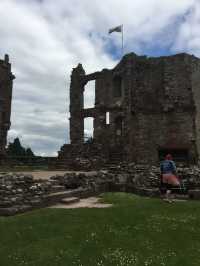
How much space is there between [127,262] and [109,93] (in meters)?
34.7

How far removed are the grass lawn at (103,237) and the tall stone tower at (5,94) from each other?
32.8m

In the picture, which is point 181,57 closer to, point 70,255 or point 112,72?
point 112,72

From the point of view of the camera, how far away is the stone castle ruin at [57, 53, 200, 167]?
37.6 metres

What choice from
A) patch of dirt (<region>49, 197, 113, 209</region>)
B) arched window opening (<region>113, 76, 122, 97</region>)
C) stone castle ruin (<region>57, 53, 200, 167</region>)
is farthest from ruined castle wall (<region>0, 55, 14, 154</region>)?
patch of dirt (<region>49, 197, 113, 209</region>)

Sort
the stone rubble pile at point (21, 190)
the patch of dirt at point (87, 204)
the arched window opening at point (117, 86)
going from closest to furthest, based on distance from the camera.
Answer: the stone rubble pile at point (21, 190) < the patch of dirt at point (87, 204) < the arched window opening at point (117, 86)

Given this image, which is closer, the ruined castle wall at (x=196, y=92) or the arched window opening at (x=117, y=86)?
the ruined castle wall at (x=196, y=92)

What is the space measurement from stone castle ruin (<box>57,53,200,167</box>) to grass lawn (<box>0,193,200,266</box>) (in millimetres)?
24307

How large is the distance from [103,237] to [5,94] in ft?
125

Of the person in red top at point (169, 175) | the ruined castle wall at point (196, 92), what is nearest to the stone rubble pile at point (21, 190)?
the person in red top at point (169, 175)

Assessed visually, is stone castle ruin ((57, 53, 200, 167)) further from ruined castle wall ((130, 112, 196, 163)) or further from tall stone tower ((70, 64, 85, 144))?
tall stone tower ((70, 64, 85, 144))

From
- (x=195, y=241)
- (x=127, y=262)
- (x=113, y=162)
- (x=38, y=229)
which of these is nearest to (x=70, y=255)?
(x=127, y=262)

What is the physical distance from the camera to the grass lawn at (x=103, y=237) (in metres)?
7.91

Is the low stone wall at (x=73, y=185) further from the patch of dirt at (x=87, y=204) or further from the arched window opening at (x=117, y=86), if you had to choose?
the arched window opening at (x=117, y=86)

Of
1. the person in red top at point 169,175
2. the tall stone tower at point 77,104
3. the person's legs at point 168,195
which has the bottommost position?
the person's legs at point 168,195
